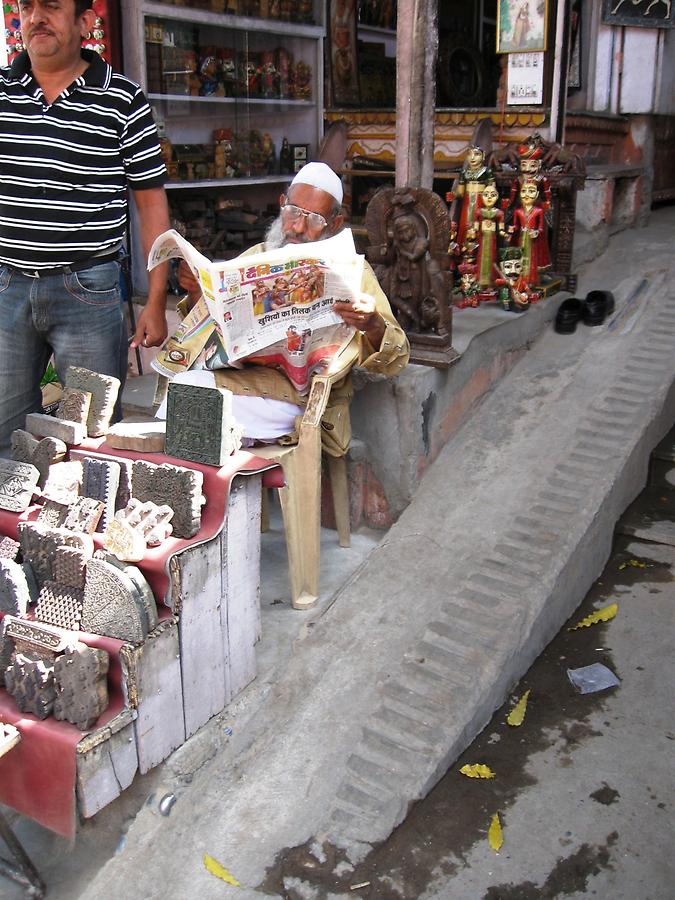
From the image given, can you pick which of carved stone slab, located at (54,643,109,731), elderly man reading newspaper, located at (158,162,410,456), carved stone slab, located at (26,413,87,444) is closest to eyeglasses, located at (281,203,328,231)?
elderly man reading newspaper, located at (158,162,410,456)

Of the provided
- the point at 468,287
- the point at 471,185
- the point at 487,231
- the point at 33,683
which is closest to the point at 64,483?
the point at 33,683

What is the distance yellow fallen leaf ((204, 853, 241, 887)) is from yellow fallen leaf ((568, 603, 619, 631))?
1.62 metres

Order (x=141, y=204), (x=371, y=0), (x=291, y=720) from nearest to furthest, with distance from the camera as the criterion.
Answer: (x=291, y=720) < (x=141, y=204) < (x=371, y=0)

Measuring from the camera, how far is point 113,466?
8.07 ft

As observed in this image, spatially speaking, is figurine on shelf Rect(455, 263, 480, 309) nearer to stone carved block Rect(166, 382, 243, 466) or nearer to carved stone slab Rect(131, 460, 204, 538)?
stone carved block Rect(166, 382, 243, 466)

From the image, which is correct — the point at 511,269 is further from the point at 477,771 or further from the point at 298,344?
the point at 477,771

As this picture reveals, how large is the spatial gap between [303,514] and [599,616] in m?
1.27

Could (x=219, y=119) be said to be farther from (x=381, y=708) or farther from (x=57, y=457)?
(x=381, y=708)

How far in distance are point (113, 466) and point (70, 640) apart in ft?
1.70

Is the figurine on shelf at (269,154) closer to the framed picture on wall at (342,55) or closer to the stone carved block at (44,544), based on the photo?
the framed picture on wall at (342,55)

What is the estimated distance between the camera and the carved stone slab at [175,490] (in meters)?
2.33

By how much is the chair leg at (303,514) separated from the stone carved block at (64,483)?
661 mm

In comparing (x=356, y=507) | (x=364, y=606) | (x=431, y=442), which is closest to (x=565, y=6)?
(x=431, y=442)

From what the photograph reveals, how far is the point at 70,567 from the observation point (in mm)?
2283
